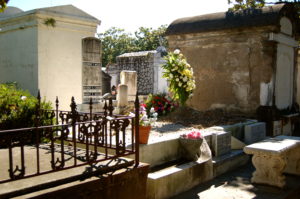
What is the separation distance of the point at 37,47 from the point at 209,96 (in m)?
5.42

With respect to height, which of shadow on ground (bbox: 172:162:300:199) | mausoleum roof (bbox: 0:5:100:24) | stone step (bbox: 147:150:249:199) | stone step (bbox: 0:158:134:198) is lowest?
shadow on ground (bbox: 172:162:300:199)

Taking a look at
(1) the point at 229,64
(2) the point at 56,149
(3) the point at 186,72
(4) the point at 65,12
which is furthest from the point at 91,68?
(2) the point at 56,149

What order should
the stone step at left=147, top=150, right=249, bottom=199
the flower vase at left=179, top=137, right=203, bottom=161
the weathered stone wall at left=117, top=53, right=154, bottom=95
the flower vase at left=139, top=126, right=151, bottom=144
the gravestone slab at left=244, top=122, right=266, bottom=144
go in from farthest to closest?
the weathered stone wall at left=117, top=53, right=154, bottom=95, the gravestone slab at left=244, top=122, right=266, bottom=144, the flower vase at left=179, top=137, right=203, bottom=161, the flower vase at left=139, top=126, right=151, bottom=144, the stone step at left=147, top=150, right=249, bottom=199

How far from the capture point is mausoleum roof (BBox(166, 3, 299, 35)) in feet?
29.1

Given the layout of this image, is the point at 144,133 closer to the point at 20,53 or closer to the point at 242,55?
the point at 20,53

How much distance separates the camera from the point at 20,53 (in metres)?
8.16

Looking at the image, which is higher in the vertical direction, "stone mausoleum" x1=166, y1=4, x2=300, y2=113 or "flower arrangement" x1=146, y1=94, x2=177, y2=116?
"stone mausoleum" x1=166, y1=4, x2=300, y2=113

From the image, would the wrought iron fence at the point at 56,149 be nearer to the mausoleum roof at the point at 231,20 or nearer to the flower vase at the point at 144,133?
the flower vase at the point at 144,133

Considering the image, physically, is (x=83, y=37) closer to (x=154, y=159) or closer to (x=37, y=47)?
(x=37, y=47)

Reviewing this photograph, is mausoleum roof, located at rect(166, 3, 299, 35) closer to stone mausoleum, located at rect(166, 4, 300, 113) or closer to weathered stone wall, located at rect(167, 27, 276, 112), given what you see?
stone mausoleum, located at rect(166, 4, 300, 113)

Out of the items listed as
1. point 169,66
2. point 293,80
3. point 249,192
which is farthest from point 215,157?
point 293,80

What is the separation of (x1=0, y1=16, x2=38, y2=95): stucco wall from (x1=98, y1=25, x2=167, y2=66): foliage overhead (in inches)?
1141

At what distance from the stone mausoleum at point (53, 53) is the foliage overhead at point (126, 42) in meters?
28.7

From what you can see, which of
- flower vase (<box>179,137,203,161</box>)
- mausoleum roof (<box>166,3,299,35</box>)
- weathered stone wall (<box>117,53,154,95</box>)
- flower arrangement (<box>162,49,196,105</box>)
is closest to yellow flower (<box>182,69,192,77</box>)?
flower arrangement (<box>162,49,196,105</box>)
